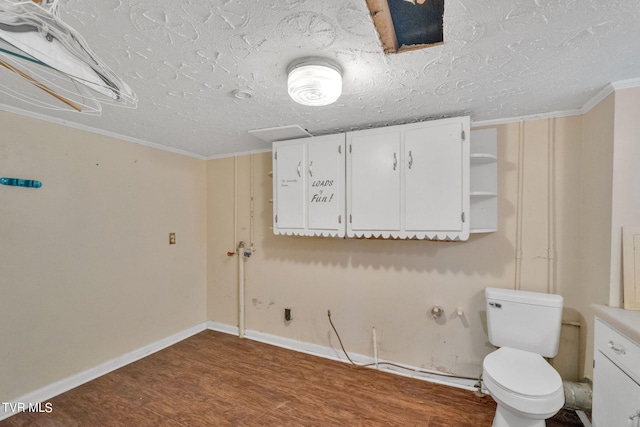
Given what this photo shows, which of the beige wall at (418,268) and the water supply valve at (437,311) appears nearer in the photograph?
the beige wall at (418,268)

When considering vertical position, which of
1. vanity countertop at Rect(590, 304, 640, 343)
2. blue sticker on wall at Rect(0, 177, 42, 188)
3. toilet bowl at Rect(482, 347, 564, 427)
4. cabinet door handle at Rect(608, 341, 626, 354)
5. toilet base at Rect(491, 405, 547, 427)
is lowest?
toilet base at Rect(491, 405, 547, 427)

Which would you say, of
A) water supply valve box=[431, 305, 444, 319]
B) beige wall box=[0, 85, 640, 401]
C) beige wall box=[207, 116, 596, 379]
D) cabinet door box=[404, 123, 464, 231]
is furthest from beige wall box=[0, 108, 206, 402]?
water supply valve box=[431, 305, 444, 319]

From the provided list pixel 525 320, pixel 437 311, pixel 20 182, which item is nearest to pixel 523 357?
pixel 525 320

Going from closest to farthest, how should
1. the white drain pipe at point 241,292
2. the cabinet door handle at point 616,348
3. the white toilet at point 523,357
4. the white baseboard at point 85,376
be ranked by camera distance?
the cabinet door handle at point 616,348
the white toilet at point 523,357
the white baseboard at point 85,376
the white drain pipe at point 241,292

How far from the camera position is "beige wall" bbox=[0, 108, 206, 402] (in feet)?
6.29

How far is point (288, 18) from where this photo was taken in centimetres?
103

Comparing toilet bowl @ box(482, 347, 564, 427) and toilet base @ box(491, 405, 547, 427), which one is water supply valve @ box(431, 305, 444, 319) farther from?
toilet base @ box(491, 405, 547, 427)

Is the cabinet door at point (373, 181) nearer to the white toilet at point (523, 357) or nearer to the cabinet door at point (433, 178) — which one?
the cabinet door at point (433, 178)

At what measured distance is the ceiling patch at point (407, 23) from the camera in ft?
3.21

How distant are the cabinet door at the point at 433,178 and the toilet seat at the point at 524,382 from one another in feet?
2.84

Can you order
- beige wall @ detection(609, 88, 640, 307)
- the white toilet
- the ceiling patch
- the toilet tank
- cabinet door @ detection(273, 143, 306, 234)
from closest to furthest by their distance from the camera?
1. the ceiling patch
2. the white toilet
3. beige wall @ detection(609, 88, 640, 307)
4. the toilet tank
5. cabinet door @ detection(273, 143, 306, 234)

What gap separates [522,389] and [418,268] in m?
1.04

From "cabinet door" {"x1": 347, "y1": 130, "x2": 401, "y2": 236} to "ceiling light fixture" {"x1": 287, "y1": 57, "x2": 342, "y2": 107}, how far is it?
2.82 ft

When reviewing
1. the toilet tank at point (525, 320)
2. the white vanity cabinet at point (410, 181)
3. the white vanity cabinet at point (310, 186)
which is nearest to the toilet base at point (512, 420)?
the toilet tank at point (525, 320)
